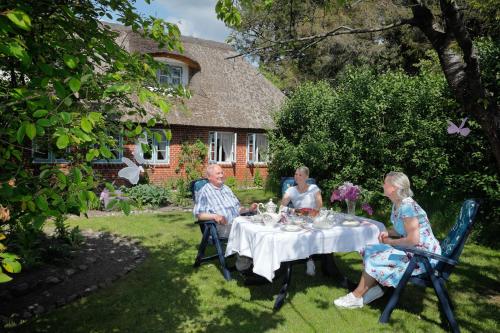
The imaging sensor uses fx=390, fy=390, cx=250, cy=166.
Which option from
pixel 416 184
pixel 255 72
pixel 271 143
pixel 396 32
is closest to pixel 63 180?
pixel 416 184

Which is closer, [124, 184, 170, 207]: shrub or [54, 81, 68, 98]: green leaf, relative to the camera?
[54, 81, 68, 98]: green leaf

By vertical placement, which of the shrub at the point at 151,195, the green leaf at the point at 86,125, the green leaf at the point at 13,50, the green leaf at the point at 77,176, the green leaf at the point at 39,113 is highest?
the green leaf at the point at 13,50

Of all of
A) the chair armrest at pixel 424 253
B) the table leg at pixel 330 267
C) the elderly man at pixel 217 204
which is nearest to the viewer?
the chair armrest at pixel 424 253

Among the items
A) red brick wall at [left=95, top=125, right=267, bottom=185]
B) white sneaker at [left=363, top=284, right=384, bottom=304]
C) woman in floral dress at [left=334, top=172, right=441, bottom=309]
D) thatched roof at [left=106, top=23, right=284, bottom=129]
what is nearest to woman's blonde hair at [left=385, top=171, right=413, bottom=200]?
woman in floral dress at [left=334, top=172, right=441, bottom=309]

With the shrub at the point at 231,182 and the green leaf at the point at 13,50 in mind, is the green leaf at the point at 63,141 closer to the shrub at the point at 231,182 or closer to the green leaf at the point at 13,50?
the green leaf at the point at 13,50

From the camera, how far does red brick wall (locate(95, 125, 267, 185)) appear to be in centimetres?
1404

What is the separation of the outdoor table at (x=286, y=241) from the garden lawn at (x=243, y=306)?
1.37 ft

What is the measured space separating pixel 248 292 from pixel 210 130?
1218 centimetres

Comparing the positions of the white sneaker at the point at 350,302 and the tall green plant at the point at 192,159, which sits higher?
the tall green plant at the point at 192,159

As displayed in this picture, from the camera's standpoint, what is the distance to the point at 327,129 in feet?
34.1

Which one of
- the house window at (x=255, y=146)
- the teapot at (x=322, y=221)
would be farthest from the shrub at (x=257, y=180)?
the teapot at (x=322, y=221)

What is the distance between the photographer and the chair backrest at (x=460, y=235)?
12.6ft

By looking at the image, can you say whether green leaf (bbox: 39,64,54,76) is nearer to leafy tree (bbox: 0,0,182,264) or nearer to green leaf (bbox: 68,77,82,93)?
leafy tree (bbox: 0,0,182,264)

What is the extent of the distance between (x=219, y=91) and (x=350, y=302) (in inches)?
576
